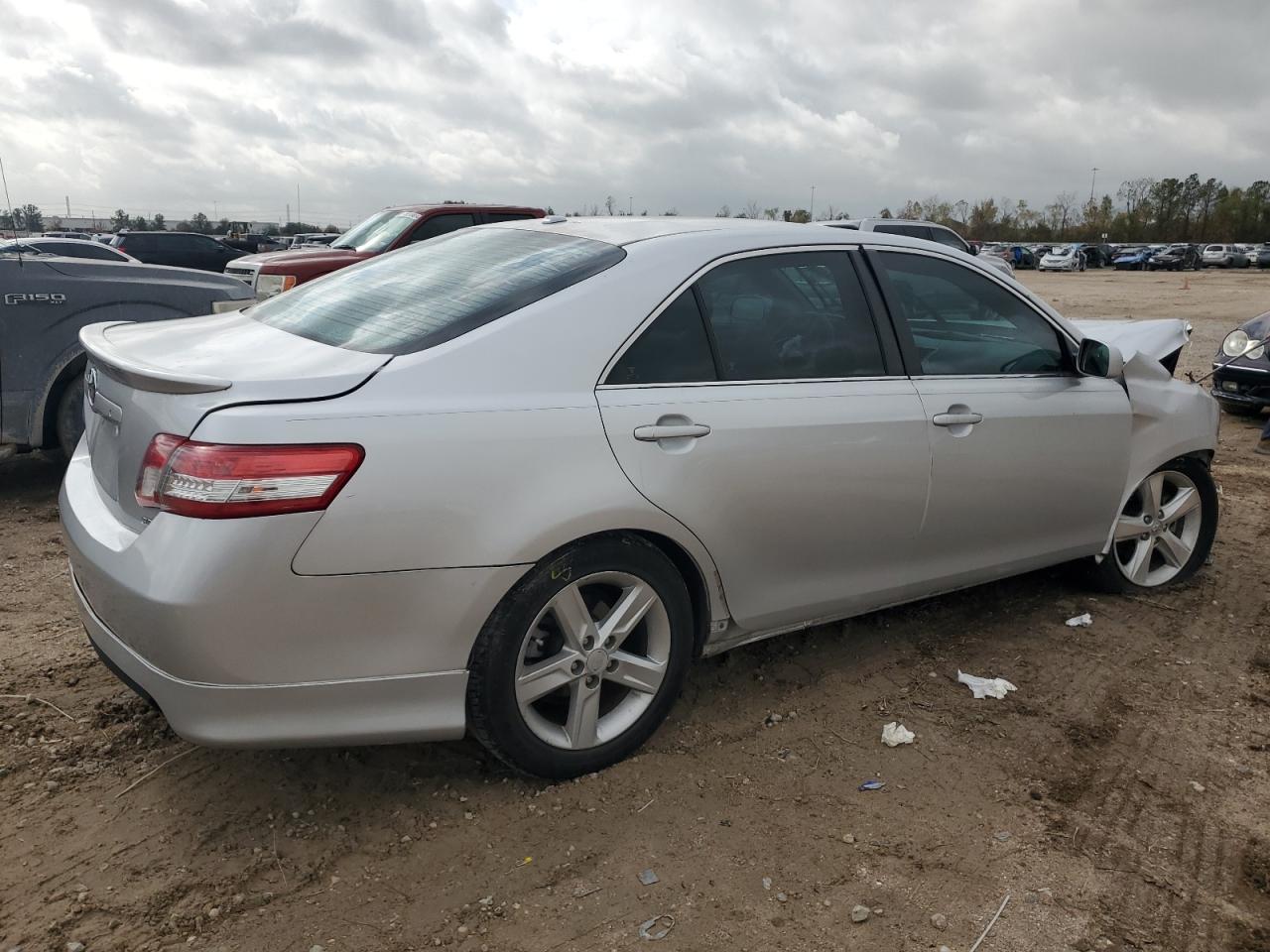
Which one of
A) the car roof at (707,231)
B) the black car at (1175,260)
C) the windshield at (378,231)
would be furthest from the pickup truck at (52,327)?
the black car at (1175,260)

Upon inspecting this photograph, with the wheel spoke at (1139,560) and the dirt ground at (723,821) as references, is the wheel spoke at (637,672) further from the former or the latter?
the wheel spoke at (1139,560)

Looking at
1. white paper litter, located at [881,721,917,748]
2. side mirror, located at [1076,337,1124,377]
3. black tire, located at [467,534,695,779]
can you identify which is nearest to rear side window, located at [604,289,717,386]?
black tire, located at [467,534,695,779]

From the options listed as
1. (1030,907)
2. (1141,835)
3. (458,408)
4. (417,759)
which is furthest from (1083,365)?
(417,759)

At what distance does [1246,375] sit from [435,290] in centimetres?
844

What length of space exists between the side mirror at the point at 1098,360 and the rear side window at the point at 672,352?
1.81 meters

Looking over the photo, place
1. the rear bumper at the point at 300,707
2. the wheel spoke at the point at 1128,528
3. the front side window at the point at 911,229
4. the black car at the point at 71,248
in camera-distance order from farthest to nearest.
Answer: the black car at the point at 71,248, the front side window at the point at 911,229, the wheel spoke at the point at 1128,528, the rear bumper at the point at 300,707

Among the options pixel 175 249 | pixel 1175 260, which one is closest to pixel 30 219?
pixel 175 249

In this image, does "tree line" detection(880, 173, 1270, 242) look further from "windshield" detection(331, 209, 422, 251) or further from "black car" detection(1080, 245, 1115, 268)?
"windshield" detection(331, 209, 422, 251)

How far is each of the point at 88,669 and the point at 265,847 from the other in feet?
4.51

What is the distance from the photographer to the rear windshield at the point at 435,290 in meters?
2.75

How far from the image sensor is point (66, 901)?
93.2 inches

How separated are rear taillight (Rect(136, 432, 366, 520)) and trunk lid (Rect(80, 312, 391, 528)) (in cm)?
10

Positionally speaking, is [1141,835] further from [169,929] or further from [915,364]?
[169,929]

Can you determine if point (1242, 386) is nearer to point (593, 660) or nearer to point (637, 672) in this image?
point (637, 672)
